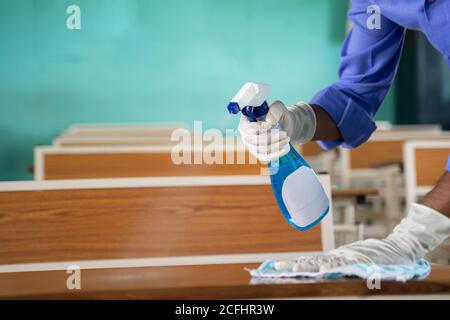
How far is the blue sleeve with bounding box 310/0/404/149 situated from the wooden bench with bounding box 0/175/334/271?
35 cm

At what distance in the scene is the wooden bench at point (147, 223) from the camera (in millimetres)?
1761

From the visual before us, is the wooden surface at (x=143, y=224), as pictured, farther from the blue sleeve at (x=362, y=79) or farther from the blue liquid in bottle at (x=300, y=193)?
the blue liquid in bottle at (x=300, y=193)

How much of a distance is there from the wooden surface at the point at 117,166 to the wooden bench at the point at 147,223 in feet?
Result: 4.26

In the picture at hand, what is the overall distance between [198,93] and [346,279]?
710 centimetres

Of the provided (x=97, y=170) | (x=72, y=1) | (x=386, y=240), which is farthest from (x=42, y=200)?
(x=72, y=1)

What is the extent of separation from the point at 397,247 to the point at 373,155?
385cm

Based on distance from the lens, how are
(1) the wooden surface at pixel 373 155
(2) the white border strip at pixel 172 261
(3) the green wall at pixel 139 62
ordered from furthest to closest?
(3) the green wall at pixel 139 62 < (1) the wooden surface at pixel 373 155 < (2) the white border strip at pixel 172 261

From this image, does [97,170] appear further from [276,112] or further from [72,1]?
[72,1]

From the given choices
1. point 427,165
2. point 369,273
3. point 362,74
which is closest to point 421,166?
point 427,165

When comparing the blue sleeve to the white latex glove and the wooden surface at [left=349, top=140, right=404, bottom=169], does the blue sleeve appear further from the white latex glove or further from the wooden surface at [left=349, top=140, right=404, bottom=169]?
the wooden surface at [left=349, top=140, right=404, bottom=169]

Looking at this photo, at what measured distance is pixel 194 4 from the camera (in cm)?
809

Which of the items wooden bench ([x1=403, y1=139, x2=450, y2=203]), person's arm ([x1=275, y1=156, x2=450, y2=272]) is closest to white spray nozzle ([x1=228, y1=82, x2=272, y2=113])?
person's arm ([x1=275, y1=156, x2=450, y2=272])

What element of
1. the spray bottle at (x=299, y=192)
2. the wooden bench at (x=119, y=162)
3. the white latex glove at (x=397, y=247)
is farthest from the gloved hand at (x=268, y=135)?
the wooden bench at (x=119, y=162)

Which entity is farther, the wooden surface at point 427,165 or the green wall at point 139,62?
the green wall at point 139,62
